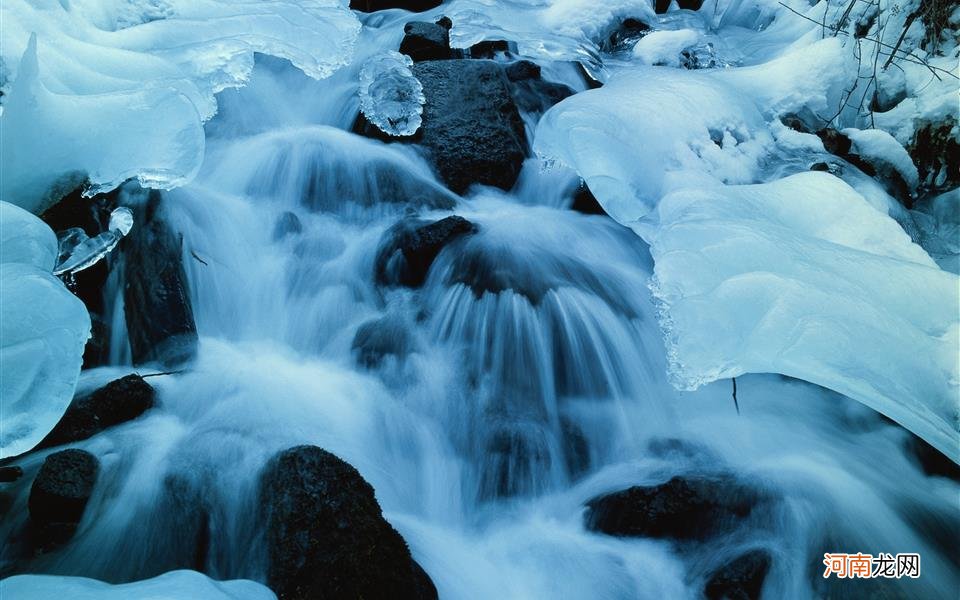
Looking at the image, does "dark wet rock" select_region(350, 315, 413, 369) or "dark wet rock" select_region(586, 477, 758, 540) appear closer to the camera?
"dark wet rock" select_region(586, 477, 758, 540)

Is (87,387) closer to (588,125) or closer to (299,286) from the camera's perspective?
(299,286)

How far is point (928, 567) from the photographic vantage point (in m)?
2.61

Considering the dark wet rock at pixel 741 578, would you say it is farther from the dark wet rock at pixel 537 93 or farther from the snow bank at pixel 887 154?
Result: the dark wet rock at pixel 537 93

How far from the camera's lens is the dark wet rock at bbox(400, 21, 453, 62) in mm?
6133

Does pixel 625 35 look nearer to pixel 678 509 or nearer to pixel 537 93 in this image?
pixel 537 93

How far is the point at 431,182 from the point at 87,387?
2567 mm

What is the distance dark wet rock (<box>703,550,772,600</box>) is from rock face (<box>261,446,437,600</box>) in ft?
Result: 3.27

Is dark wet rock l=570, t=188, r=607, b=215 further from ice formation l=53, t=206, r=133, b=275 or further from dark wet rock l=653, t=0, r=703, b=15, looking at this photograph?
dark wet rock l=653, t=0, r=703, b=15

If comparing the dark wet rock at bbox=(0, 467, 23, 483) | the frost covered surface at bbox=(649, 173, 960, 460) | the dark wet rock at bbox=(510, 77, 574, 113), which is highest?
the frost covered surface at bbox=(649, 173, 960, 460)

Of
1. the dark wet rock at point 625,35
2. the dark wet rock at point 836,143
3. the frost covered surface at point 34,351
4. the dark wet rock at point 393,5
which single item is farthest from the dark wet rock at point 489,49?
the frost covered surface at point 34,351

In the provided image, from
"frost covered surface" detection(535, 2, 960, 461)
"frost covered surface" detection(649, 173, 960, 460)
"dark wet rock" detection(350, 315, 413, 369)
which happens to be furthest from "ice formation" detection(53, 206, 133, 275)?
"frost covered surface" detection(649, 173, 960, 460)

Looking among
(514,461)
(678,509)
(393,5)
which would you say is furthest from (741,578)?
(393,5)

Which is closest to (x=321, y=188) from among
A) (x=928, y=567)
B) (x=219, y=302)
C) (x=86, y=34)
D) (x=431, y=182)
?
A: (x=431, y=182)

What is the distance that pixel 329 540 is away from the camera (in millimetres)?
2320
